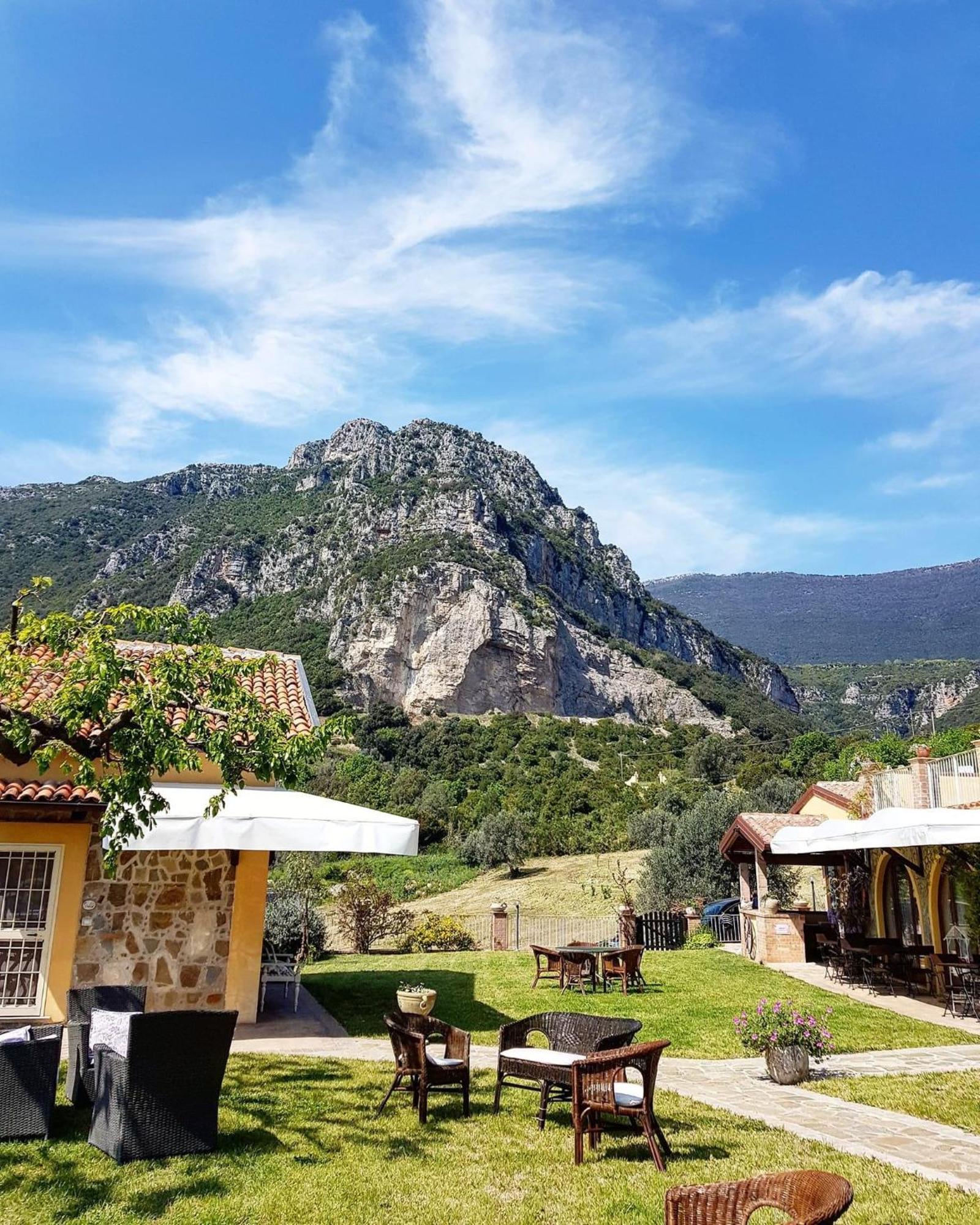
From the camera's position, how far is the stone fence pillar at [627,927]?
17.8 meters

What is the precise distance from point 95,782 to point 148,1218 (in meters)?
2.97

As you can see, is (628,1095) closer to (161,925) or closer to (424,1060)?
(424,1060)

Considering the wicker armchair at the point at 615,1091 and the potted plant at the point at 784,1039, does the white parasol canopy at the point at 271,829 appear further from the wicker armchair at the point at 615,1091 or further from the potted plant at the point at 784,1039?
the potted plant at the point at 784,1039

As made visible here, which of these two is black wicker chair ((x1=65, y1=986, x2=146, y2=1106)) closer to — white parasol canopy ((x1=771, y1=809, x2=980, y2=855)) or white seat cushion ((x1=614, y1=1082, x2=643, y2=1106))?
white seat cushion ((x1=614, y1=1082, x2=643, y2=1106))

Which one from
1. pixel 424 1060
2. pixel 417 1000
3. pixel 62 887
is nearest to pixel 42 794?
pixel 62 887

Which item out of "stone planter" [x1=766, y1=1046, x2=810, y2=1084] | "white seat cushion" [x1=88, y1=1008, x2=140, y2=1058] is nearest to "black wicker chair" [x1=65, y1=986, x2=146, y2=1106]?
"white seat cushion" [x1=88, y1=1008, x2=140, y2=1058]

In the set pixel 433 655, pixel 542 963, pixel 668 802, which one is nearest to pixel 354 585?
pixel 433 655

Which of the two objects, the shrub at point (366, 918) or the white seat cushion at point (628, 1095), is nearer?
the white seat cushion at point (628, 1095)

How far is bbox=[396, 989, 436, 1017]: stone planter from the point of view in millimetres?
10109

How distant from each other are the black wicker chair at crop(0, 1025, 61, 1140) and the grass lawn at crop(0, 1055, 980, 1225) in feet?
0.43

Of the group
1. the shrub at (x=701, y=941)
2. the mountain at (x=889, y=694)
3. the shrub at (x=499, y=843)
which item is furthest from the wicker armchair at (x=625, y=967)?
the mountain at (x=889, y=694)

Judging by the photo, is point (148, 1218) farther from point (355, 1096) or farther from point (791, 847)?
point (791, 847)

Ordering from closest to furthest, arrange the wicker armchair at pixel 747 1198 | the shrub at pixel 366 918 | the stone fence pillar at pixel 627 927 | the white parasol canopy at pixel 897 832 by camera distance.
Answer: the wicker armchair at pixel 747 1198
the white parasol canopy at pixel 897 832
the stone fence pillar at pixel 627 927
the shrub at pixel 366 918

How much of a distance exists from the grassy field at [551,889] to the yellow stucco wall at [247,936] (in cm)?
1766
